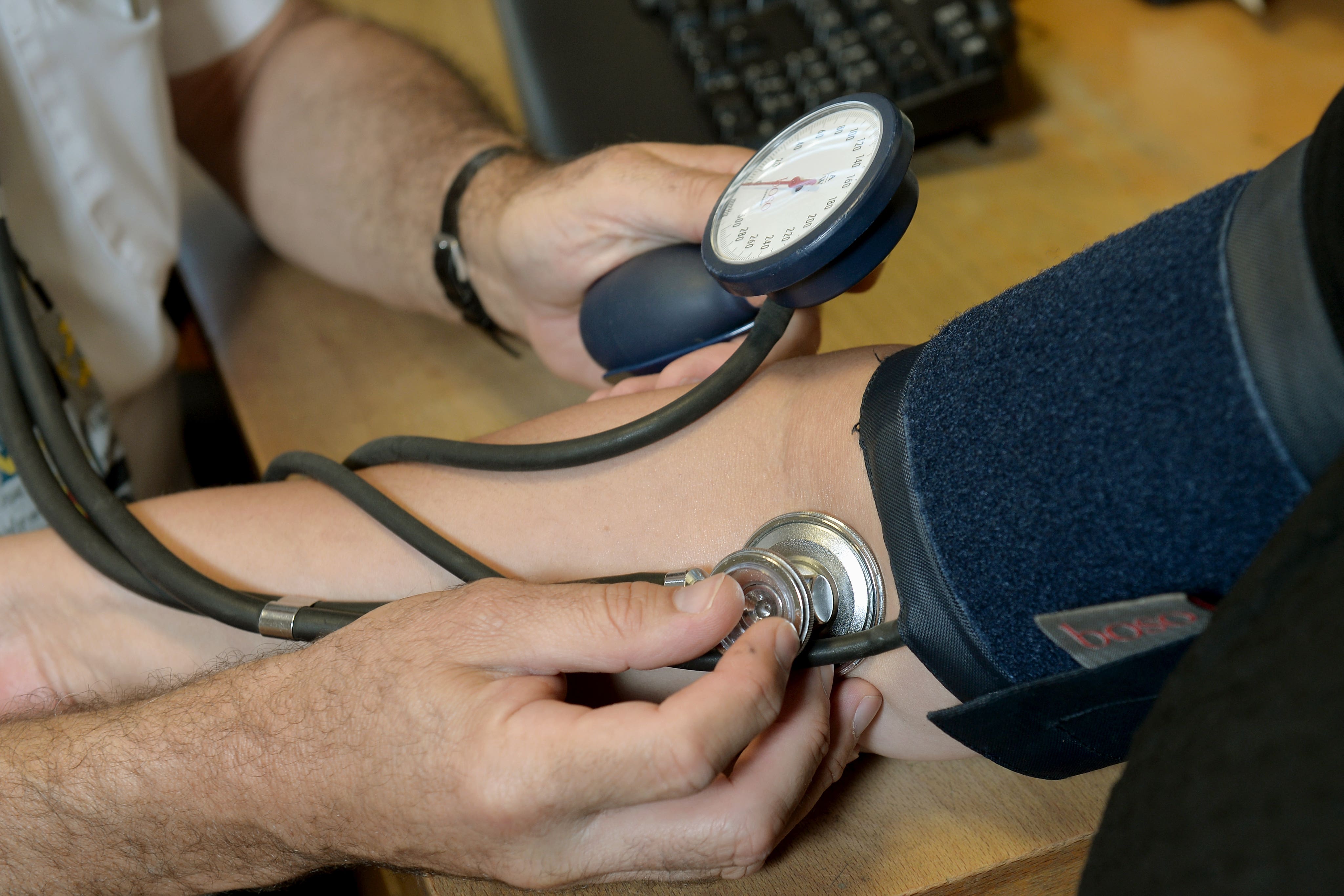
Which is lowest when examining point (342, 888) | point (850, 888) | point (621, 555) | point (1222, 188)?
point (342, 888)

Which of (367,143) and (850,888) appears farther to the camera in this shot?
(367,143)

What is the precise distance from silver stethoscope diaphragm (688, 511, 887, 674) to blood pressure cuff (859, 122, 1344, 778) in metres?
0.03

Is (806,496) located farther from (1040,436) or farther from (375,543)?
(375,543)

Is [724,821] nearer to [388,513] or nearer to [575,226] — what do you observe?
[388,513]

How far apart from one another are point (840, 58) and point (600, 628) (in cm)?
64

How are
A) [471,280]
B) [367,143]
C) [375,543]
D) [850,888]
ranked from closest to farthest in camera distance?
1. [850,888]
2. [375,543]
3. [471,280]
4. [367,143]

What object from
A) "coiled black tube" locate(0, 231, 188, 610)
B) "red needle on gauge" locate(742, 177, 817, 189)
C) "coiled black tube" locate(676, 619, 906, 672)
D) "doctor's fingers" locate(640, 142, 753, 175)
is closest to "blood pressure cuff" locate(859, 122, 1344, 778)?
"coiled black tube" locate(676, 619, 906, 672)

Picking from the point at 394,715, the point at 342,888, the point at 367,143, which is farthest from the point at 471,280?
the point at 342,888

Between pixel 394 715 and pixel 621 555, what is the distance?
0.15 meters

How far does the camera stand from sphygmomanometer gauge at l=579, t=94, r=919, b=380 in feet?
1.52

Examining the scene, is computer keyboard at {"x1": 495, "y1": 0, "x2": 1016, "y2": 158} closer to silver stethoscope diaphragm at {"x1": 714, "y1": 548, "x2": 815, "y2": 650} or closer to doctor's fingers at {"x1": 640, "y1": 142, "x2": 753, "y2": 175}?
doctor's fingers at {"x1": 640, "y1": 142, "x2": 753, "y2": 175}

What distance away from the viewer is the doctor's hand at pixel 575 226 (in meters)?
0.61

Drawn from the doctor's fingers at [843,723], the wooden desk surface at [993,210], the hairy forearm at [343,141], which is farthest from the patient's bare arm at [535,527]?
the hairy forearm at [343,141]

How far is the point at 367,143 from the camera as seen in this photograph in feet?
2.92
